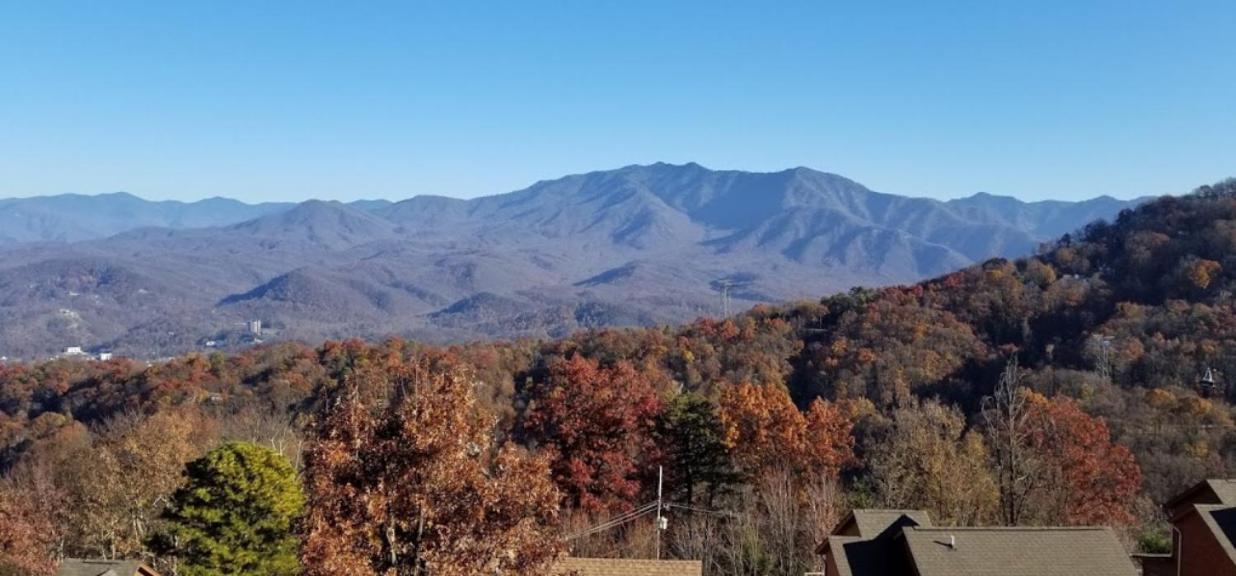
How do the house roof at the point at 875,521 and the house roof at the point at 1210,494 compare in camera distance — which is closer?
the house roof at the point at 1210,494

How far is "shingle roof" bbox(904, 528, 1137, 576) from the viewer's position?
13430 mm

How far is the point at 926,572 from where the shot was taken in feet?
43.9

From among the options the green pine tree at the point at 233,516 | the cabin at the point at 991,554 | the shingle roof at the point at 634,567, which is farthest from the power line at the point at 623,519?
the cabin at the point at 991,554

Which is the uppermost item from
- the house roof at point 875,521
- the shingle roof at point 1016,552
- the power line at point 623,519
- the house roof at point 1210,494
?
the house roof at point 1210,494

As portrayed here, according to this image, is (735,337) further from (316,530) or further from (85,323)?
(85,323)

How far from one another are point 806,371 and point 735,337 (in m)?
8.51

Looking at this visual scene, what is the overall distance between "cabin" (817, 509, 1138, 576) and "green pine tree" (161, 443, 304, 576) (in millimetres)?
10744

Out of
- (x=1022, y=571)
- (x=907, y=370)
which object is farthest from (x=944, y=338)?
(x=1022, y=571)

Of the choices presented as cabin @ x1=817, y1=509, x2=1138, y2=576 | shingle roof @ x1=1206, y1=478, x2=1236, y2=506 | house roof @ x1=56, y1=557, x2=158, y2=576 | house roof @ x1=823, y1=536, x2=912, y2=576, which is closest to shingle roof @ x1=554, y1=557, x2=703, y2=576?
house roof @ x1=823, y1=536, x2=912, y2=576

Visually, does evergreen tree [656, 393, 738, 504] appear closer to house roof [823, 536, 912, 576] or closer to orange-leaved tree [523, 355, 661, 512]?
orange-leaved tree [523, 355, 661, 512]

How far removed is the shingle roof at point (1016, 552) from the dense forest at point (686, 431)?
5.46 meters

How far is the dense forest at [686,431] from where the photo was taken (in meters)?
7.85

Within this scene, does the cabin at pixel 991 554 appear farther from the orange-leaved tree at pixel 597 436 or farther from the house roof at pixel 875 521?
the orange-leaved tree at pixel 597 436

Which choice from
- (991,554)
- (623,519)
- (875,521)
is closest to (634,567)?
(875,521)
